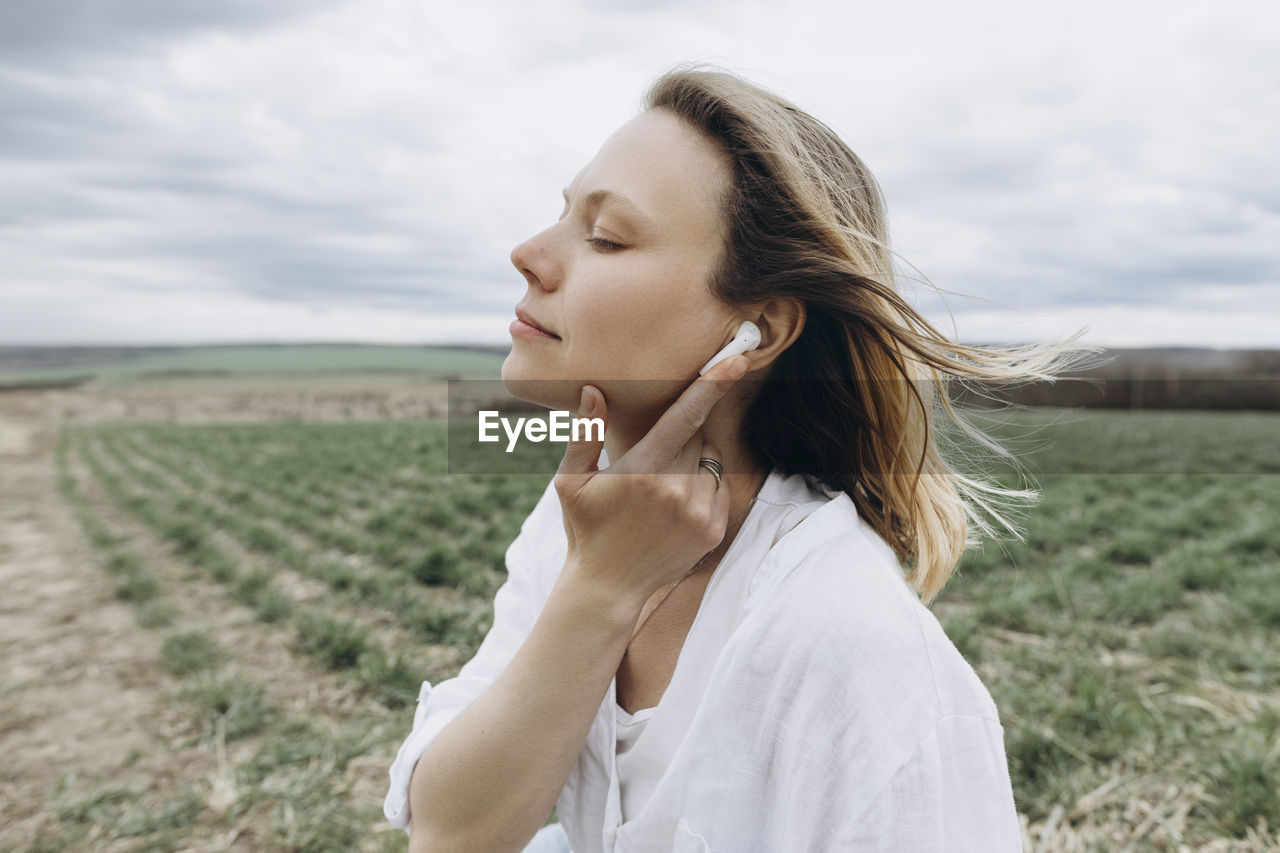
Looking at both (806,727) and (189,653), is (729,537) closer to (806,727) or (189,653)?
(806,727)

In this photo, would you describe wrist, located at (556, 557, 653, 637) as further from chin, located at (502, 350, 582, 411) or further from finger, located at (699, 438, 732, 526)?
chin, located at (502, 350, 582, 411)

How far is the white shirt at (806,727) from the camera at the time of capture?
1144 mm

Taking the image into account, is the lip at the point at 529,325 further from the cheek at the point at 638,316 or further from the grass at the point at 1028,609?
the grass at the point at 1028,609

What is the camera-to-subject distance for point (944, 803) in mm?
1131

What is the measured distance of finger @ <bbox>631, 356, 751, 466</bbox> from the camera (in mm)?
1416

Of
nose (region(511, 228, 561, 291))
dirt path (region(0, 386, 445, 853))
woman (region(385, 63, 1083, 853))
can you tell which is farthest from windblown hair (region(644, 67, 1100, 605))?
dirt path (region(0, 386, 445, 853))

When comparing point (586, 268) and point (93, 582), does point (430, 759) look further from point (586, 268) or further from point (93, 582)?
point (93, 582)

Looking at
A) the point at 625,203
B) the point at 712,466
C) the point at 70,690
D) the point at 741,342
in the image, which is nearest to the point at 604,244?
the point at 625,203

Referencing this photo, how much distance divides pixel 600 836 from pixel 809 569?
73 centimetres

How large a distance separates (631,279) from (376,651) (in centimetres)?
369

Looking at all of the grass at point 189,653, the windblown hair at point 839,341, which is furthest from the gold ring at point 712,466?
the grass at point 189,653

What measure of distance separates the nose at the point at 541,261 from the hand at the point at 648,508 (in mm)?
328

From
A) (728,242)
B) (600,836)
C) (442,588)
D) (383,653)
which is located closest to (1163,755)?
(600,836)

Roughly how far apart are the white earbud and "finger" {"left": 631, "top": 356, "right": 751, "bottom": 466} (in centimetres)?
7
